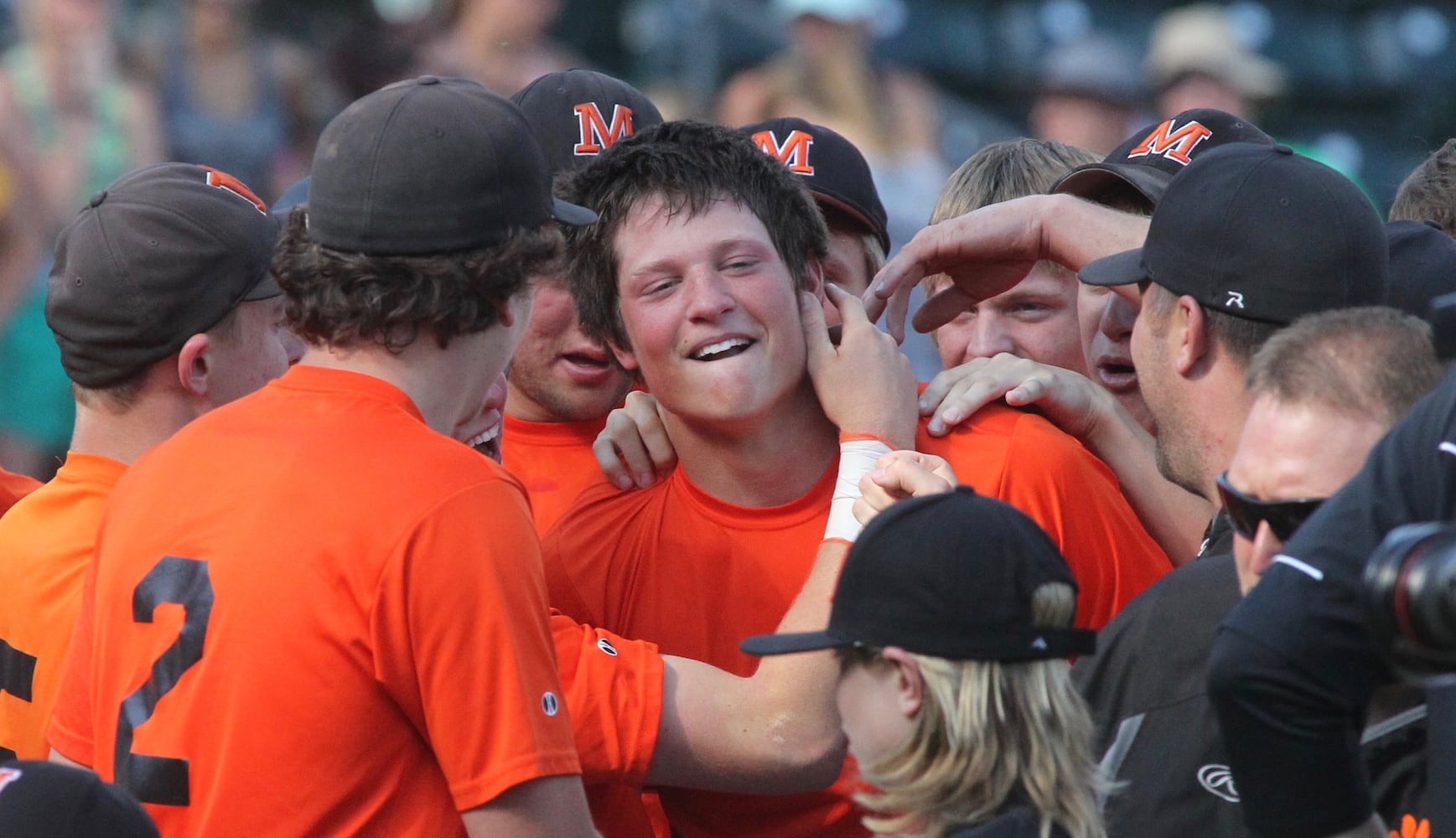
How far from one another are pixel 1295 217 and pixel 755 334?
3.33 feet

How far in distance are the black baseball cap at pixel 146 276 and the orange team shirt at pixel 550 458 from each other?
859 millimetres

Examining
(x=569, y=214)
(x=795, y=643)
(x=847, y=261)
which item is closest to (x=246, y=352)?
(x=569, y=214)

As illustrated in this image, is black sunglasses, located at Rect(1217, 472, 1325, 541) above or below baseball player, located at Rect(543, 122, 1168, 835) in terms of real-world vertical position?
above

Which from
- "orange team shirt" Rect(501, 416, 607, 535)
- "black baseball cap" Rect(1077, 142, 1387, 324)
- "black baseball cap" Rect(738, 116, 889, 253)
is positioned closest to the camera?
"black baseball cap" Rect(1077, 142, 1387, 324)

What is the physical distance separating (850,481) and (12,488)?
84.6 inches

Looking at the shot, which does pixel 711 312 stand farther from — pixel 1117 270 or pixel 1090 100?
pixel 1090 100

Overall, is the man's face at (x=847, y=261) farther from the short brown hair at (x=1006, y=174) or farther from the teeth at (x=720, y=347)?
the teeth at (x=720, y=347)

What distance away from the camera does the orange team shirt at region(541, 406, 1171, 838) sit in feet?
9.97

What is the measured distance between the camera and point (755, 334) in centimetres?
313

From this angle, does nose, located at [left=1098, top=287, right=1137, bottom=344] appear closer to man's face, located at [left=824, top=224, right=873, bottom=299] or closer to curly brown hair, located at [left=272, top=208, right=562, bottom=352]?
man's face, located at [left=824, top=224, right=873, bottom=299]

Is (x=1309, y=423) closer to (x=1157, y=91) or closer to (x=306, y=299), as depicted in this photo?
(x=306, y=299)

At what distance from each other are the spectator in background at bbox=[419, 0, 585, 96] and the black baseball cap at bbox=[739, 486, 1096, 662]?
6015 mm

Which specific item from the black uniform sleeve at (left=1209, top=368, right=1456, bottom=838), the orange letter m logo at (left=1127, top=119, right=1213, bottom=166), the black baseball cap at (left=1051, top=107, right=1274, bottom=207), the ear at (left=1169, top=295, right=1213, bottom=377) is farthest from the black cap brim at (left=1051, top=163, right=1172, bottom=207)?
the black uniform sleeve at (left=1209, top=368, right=1456, bottom=838)

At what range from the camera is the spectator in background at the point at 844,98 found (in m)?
8.69
